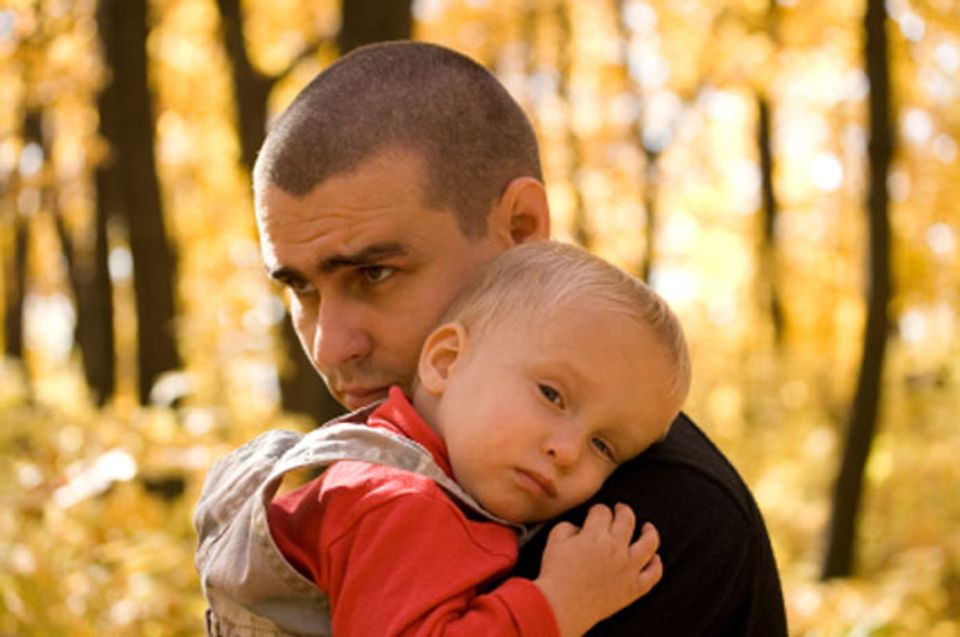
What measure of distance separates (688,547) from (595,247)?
23.7m

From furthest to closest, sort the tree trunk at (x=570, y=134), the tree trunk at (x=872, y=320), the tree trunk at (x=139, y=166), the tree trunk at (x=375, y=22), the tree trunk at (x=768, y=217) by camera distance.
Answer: the tree trunk at (x=570, y=134) → the tree trunk at (x=768, y=217) → the tree trunk at (x=139, y=166) → the tree trunk at (x=872, y=320) → the tree trunk at (x=375, y=22)

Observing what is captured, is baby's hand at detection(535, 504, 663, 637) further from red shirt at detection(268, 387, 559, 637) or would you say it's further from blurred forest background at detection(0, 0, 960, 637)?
blurred forest background at detection(0, 0, 960, 637)

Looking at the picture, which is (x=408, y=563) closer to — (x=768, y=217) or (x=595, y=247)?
(x=768, y=217)

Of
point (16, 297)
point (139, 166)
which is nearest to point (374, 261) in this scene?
point (139, 166)

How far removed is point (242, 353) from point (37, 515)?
4.31m

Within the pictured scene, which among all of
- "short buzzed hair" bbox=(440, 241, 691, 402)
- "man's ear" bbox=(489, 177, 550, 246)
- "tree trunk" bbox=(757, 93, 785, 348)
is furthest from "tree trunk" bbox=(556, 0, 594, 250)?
"short buzzed hair" bbox=(440, 241, 691, 402)

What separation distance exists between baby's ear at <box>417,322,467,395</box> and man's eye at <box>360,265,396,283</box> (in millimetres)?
191

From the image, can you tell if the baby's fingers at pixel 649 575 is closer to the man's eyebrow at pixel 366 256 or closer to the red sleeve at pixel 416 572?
the red sleeve at pixel 416 572

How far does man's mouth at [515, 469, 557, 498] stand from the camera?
1.95m

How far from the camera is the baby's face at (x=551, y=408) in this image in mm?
1960

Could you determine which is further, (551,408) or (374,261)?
(374,261)

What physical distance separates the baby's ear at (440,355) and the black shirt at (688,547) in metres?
0.29

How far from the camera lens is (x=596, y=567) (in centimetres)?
188

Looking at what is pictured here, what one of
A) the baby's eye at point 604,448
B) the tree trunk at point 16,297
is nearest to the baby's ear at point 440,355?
the baby's eye at point 604,448
